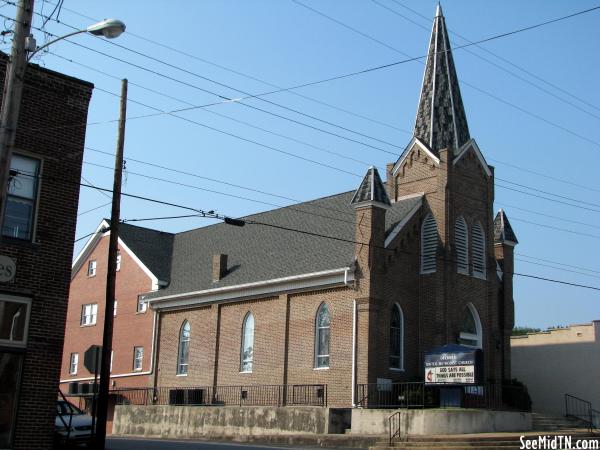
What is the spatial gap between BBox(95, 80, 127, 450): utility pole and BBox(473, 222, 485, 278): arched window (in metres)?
19.7

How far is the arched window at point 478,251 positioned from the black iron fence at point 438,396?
5185mm

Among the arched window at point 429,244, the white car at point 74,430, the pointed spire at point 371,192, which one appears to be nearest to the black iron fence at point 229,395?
the arched window at point 429,244

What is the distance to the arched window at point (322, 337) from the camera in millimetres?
33250

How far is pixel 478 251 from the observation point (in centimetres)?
3619

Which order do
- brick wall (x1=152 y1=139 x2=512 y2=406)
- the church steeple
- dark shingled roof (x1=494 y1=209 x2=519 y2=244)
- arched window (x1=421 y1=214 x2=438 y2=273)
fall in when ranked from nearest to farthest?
1. brick wall (x1=152 y1=139 x2=512 y2=406)
2. arched window (x1=421 y1=214 x2=438 y2=273)
3. the church steeple
4. dark shingled roof (x1=494 y1=209 x2=519 y2=244)

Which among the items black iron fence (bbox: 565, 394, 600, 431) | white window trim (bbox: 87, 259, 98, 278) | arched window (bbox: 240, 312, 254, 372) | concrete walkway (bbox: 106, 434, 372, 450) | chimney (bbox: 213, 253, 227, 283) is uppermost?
white window trim (bbox: 87, 259, 98, 278)

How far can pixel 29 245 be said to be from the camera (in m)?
18.0

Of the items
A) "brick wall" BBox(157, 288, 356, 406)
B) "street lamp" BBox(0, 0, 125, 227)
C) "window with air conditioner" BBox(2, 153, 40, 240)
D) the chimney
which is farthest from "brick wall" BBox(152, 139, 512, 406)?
"street lamp" BBox(0, 0, 125, 227)

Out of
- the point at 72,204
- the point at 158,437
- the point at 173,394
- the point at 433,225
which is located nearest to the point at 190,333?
the point at 173,394

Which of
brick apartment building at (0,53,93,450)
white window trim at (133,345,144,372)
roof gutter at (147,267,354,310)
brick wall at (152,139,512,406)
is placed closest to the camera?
brick apartment building at (0,53,93,450)

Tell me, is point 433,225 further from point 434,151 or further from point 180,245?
point 180,245

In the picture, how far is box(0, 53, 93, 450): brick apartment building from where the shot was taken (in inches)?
687

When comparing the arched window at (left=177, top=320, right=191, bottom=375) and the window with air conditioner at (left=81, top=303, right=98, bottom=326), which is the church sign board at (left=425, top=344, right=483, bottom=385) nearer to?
the arched window at (left=177, top=320, right=191, bottom=375)

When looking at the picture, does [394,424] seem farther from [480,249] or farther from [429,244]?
[480,249]
